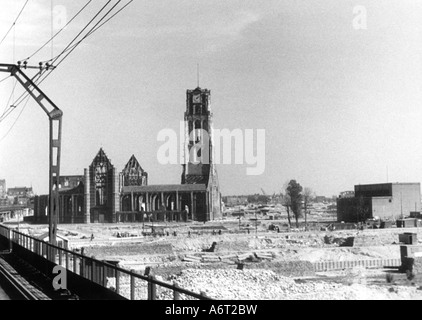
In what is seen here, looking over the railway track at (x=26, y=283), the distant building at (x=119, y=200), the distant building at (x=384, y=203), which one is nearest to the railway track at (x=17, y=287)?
the railway track at (x=26, y=283)

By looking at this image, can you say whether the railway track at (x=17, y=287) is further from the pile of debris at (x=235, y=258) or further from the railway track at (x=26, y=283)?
the pile of debris at (x=235, y=258)

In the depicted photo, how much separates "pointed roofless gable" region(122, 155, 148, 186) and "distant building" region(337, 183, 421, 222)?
1620 inches

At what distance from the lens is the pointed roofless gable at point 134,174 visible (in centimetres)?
10900

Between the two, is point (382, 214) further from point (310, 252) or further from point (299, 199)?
point (310, 252)

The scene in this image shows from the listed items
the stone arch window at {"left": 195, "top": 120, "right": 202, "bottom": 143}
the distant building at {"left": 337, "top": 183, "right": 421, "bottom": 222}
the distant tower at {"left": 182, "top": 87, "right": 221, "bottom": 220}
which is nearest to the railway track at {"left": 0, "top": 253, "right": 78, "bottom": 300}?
the distant building at {"left": 337, "top": 183, "right": 421, "bottom": 222}

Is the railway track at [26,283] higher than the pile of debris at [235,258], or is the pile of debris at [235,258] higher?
the railway track at [26,283]

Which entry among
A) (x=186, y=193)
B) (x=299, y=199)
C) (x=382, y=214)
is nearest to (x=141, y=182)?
(x=186, y=193)

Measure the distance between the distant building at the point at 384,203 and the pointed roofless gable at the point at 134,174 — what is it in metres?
41.1

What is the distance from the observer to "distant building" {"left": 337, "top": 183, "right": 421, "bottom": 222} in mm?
87531

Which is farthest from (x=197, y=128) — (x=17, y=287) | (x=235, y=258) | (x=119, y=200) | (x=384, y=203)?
(x=17, y=287)

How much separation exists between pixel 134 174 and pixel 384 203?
50364 mm

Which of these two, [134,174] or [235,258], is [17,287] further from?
[134,174]

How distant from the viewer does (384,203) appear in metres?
89.7

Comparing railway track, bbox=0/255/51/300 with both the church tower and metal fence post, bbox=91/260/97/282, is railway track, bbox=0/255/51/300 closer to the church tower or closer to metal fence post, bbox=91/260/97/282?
metal fence post, bbox=91/260/97/282
